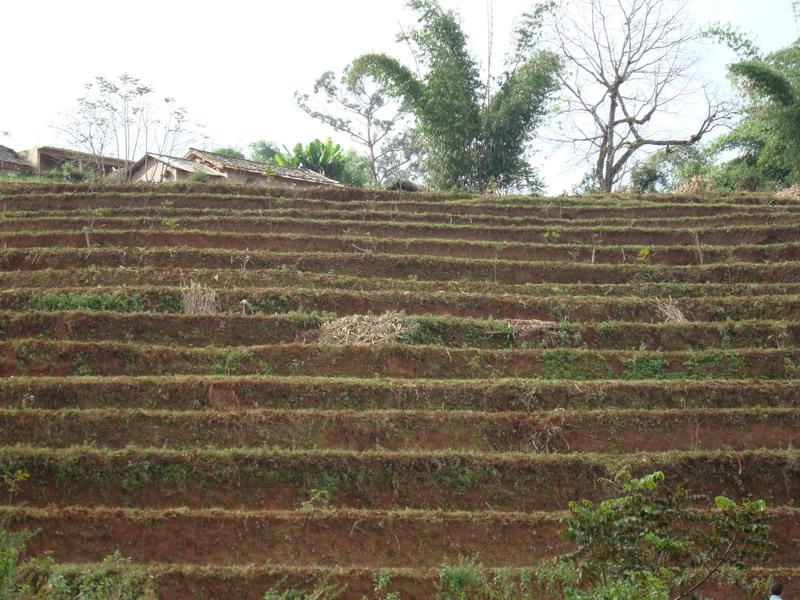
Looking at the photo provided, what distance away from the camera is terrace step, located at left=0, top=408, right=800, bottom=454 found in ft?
32.4

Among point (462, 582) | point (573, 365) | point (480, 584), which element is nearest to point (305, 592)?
point (462, 582)

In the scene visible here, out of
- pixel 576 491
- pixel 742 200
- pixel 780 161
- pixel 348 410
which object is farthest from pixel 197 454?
pixel 780 161

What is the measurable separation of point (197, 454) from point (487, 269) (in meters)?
7.39

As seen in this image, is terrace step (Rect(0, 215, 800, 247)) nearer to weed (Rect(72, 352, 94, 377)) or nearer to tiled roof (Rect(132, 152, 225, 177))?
weed (Rect(72, 352, 94, 377))

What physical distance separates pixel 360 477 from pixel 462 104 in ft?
55.6

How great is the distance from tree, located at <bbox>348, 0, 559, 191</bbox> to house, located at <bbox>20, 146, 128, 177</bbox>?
8989 millimetres

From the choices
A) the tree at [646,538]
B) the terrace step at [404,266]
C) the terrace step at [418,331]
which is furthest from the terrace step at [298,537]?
the terrace step at [404,266]

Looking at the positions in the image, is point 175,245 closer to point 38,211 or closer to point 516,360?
point 38,211

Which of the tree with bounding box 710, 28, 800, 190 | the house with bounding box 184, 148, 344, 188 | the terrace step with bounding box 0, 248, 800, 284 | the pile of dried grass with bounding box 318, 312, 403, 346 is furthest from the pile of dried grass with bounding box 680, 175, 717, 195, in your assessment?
the pile of dried grass with bounding box 318, 312, 403, 346

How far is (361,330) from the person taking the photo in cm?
1214

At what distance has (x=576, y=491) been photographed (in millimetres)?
9508

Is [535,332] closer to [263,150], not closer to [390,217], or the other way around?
[390,217]

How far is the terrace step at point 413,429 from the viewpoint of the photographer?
9867 mm

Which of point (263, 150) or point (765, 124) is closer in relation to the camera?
point (765, 124)
